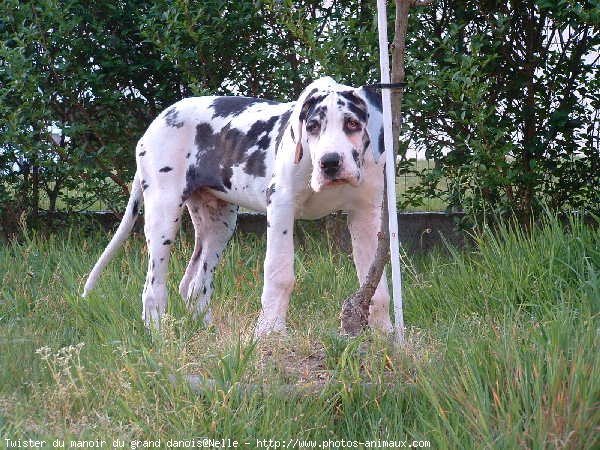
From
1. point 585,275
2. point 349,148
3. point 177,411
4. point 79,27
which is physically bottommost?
point 177,411

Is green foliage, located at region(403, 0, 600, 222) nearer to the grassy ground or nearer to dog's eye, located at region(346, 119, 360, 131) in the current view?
the grassy ground

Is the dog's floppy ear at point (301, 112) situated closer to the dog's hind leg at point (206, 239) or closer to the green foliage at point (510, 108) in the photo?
the dog's hind leg at point (206, 239)

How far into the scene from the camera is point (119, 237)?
18.8 ft

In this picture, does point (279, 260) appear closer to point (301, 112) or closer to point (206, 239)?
point (301, 112)

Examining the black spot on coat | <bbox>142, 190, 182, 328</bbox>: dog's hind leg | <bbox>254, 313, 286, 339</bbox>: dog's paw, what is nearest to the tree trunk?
<bbox>254, 313, 286, 339</bbox>: dog's paw

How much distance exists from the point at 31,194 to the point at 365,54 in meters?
3.52

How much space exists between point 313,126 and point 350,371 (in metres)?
1.17

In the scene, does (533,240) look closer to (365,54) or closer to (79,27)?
(365,54)

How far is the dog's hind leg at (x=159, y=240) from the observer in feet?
17.6

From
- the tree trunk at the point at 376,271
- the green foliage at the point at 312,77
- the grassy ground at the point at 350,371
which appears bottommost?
the grassy ground at the point at 350,371

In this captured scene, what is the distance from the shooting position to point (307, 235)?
7211mm

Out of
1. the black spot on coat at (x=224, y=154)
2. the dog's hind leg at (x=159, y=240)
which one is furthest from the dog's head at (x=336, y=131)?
the dog's hind leg at (x=159, y=240)

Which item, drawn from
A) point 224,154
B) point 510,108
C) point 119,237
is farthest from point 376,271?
point 510,108

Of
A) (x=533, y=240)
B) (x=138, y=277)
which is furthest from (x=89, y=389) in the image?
(x=533, y=240)
